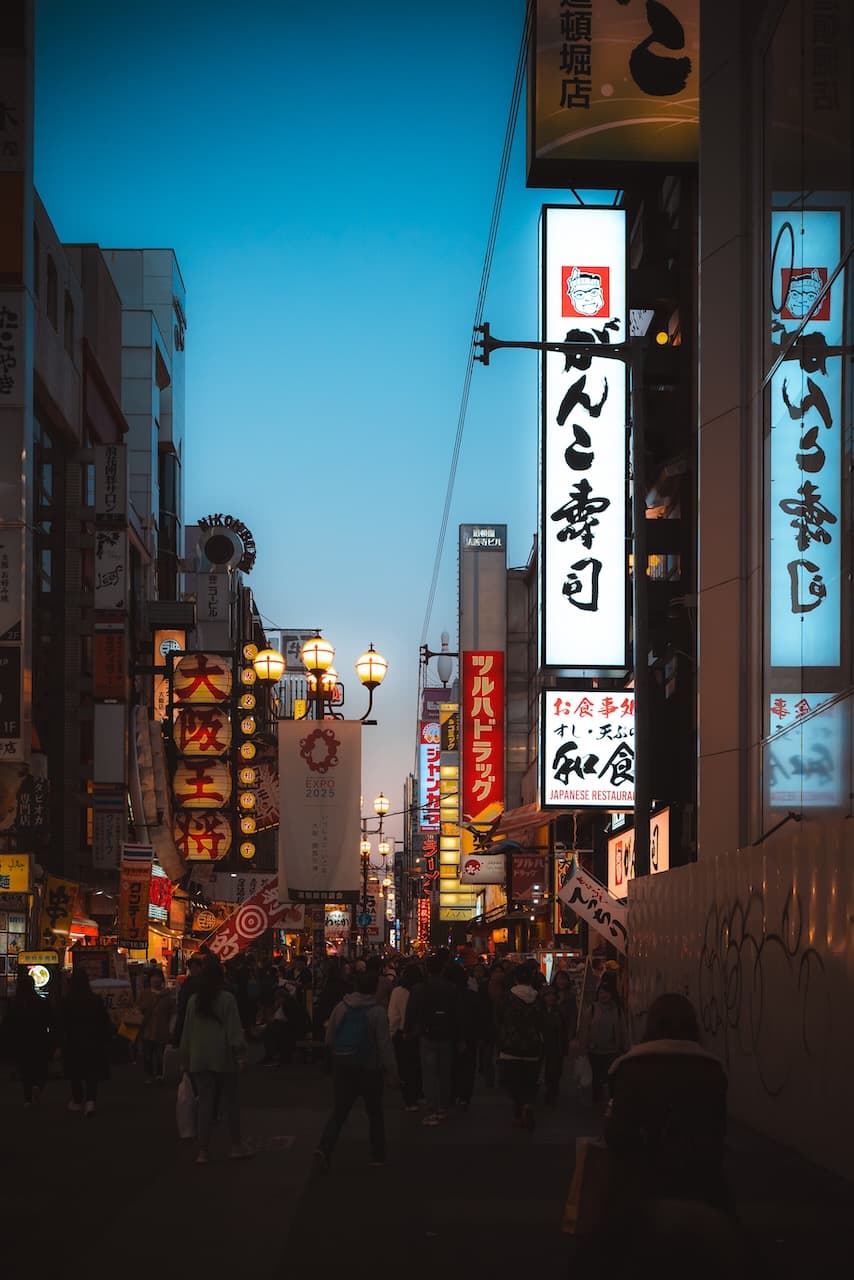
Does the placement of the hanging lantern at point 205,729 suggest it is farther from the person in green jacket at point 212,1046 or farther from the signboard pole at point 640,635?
the person in green jacket at point 212,1046

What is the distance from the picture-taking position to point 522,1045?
1791 centimetres

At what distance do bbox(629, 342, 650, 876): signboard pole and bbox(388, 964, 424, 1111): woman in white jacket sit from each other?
3548 millimetres

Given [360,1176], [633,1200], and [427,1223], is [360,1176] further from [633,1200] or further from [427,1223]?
[633,1200]

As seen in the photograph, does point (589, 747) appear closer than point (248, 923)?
No

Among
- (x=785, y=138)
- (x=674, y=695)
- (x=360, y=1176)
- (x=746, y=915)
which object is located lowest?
(x=360, y=1176)

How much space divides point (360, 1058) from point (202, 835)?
144 ft

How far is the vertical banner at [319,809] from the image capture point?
76.4 feet

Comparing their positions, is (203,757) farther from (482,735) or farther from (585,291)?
(585,291)

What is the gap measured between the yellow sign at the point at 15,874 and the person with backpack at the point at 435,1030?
70.8ft

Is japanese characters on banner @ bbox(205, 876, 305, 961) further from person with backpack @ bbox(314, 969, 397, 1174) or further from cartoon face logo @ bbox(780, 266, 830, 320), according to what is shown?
cartoon face logo @ bbox(780, 266, 830, 320)

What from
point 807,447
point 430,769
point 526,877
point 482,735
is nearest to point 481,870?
point 482,735

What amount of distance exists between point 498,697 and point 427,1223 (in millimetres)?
55055

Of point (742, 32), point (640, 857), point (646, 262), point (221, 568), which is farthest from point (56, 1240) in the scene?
point (221, 568)

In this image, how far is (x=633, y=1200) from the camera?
6.12 m
